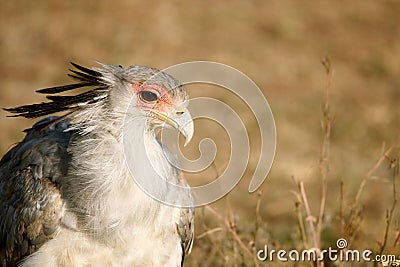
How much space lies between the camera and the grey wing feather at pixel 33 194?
3.78 meters

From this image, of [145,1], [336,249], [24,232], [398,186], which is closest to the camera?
[24,232]

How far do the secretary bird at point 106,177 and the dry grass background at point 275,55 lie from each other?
337cm

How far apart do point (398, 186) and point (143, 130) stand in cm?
403

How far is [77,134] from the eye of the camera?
149 inches

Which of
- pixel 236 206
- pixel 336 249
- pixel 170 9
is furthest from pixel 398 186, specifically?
pixel 170 9

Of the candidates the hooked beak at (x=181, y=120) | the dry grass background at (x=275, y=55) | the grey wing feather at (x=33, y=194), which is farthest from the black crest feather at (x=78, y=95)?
the dry grass background at (x=275, y=55)

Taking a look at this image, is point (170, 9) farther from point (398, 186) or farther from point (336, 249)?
point (336, 249)

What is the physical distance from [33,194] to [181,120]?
95cm

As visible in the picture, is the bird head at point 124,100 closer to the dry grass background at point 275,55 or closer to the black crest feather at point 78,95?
the black crest feather at point 78,95

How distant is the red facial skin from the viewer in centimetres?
370

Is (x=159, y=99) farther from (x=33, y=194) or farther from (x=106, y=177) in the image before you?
(x=33, y=194)

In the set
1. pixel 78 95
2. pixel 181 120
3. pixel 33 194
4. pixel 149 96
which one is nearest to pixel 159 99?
pixel 149 96

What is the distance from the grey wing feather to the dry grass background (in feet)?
10.6

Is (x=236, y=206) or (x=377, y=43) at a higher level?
(x=377, y=43)
